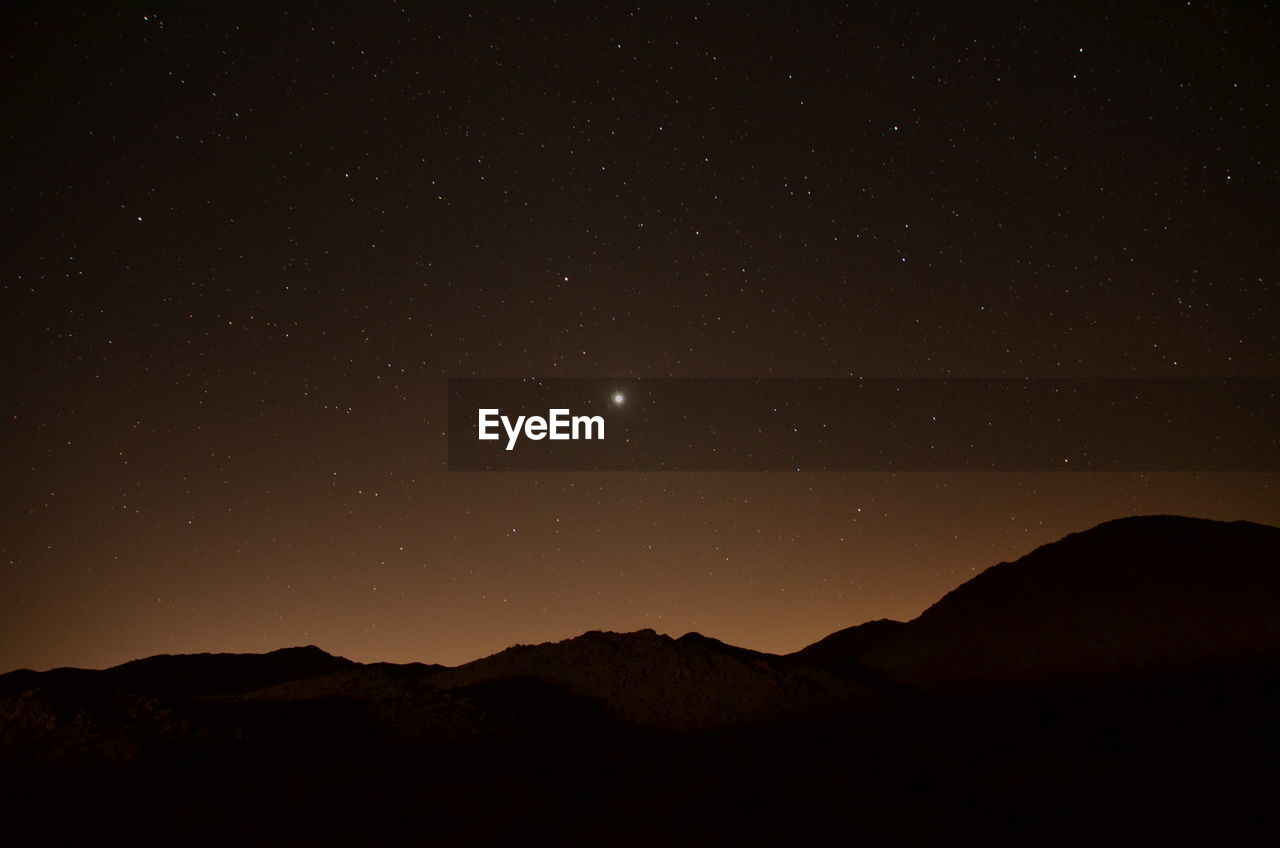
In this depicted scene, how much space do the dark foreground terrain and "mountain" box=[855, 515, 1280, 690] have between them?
0.27ft

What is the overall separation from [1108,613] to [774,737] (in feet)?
50.0

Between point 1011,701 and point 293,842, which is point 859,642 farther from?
point 293,842

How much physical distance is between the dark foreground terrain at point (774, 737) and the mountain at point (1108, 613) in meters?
0.08

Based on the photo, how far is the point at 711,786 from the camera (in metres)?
11.5

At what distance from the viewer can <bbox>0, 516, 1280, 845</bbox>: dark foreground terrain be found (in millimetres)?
9867

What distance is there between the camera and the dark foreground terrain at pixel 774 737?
9.87 metres

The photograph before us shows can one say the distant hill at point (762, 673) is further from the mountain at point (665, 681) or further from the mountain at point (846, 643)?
the mountain at point (846, 643)

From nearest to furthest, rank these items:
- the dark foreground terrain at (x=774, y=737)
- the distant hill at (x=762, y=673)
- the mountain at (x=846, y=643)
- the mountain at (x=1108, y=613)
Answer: the dark foreground terrain at (x=774, y=737) < the distant hill at (x=762, y=673) < the mountain at (x=1108, y=613) < the mountain at (x=846, y=643)

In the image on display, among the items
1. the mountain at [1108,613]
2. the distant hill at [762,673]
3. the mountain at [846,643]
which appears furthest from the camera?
the mountain at [846,643]

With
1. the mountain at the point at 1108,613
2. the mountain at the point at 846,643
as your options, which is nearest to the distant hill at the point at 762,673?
the mountain at the point at 1108,613

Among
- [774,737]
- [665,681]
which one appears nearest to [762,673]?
[665,681]

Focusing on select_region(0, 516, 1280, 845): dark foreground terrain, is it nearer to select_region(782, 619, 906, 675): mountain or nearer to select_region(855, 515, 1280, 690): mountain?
select_region(855, 515, 1280, 690): mountain

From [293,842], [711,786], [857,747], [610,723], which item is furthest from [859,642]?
[293,842]

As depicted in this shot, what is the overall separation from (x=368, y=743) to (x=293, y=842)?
7374mm
